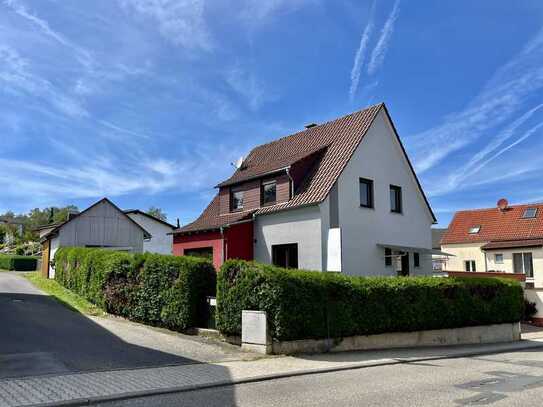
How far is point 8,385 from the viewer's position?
24.6 feet

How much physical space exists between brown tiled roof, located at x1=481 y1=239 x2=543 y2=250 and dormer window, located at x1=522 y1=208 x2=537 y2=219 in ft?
9.24

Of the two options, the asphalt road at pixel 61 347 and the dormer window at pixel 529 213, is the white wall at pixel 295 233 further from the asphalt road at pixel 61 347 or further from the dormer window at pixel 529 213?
the dormer window at pixel 529 213

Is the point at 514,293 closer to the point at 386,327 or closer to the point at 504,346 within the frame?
the point at 504,346

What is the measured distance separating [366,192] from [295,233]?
150 inches

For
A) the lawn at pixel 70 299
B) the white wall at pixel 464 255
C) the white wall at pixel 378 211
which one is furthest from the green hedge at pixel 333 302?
the white wall at pixel 464 255

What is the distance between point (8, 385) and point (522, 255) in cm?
3491

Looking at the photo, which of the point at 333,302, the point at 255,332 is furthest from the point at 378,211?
the point at 255,332

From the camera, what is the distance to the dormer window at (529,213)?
36938mm

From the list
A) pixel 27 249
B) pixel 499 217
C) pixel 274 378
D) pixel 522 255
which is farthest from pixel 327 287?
pixel 27 249

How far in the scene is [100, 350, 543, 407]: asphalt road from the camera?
7195mm

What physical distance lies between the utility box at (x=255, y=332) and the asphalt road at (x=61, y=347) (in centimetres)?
178

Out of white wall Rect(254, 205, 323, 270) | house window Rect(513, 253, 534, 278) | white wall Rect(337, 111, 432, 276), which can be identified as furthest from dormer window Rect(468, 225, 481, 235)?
white wall Rect(254, 205, 323, 270)

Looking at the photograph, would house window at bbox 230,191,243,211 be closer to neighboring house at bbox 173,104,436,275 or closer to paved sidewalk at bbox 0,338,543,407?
neighboring house at bbox 173,104,436,275

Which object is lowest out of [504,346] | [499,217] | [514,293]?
[504,346]
